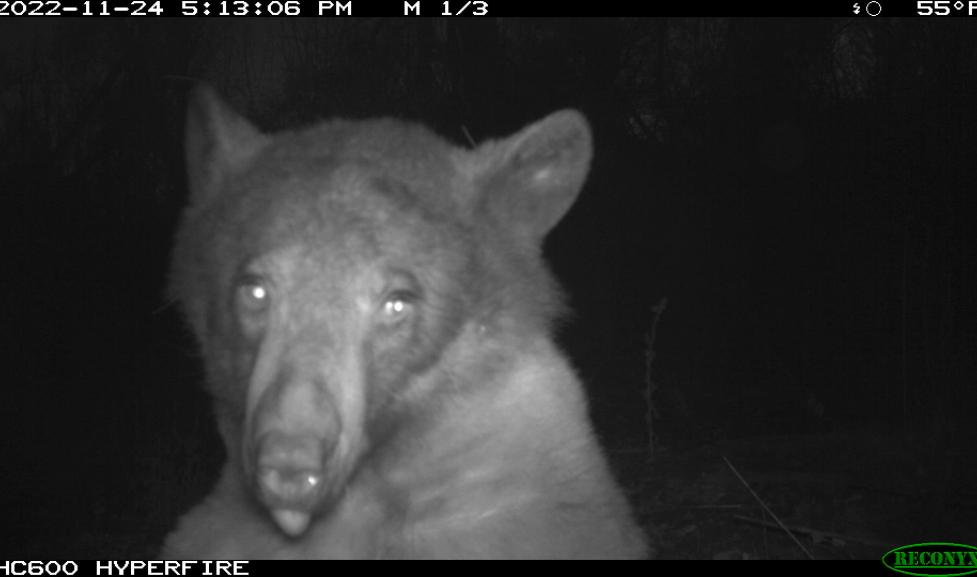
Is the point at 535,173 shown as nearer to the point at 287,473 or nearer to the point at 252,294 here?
→ the point at 252,294

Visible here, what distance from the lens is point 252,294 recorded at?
1.48m

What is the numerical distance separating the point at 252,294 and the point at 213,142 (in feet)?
1.87

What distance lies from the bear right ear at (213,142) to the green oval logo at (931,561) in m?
1.87

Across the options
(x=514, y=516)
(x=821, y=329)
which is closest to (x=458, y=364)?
(x=514, y=516)

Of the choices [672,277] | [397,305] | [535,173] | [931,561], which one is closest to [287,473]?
[397,305]

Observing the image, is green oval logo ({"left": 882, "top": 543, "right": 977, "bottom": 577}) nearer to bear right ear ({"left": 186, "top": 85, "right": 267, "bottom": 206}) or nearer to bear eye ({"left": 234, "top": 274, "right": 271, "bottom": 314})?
bear eye ({"left": 234, "top": 274, "right": 271, "bottom": 314})

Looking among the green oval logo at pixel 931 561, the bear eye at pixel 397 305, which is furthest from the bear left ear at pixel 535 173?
the green oval logo at pixel 931 561

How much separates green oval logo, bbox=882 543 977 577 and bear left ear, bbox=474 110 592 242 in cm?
117

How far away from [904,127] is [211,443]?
3.66 metres

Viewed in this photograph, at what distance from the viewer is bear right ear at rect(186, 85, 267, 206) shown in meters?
1.82

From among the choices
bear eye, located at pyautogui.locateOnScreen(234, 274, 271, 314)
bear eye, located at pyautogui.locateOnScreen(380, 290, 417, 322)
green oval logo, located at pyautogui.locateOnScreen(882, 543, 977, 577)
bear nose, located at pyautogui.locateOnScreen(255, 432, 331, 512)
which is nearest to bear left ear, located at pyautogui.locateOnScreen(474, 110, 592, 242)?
bear eye, located at pyautogui.locateOnScreen(380, 290, 417, 322)

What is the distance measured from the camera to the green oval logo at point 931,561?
174 centimetres

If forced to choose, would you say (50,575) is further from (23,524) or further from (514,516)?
(23,524)

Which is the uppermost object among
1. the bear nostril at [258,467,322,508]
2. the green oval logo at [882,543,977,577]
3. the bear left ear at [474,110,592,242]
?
the bear left ear at [474,110,592,242]
